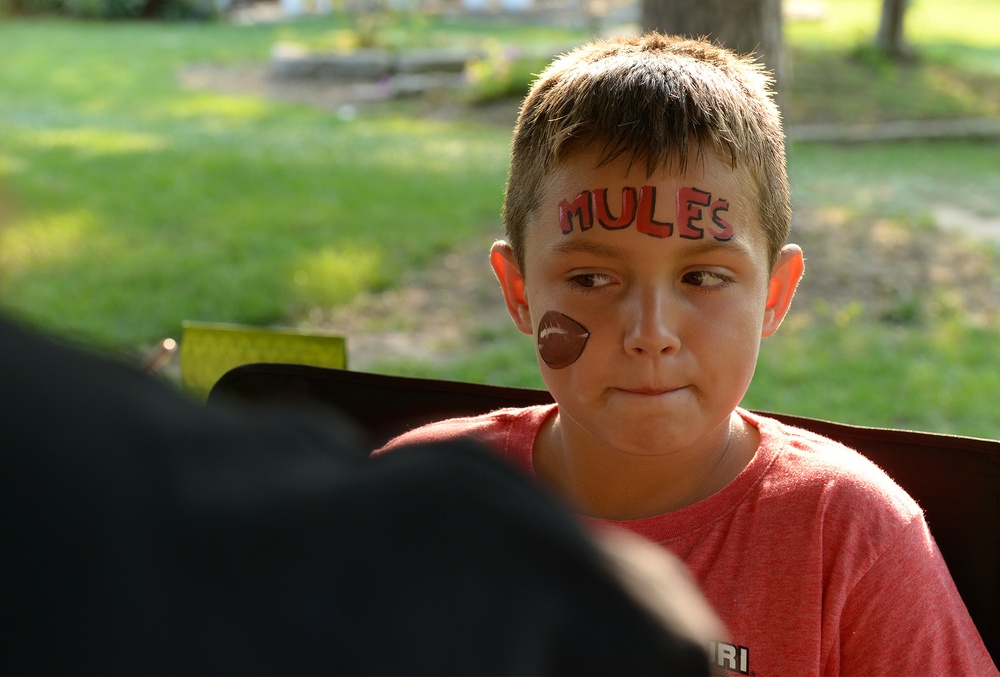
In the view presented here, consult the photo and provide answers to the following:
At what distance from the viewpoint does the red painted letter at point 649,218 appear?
1.78 meters

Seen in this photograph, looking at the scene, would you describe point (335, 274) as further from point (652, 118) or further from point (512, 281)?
point (652, 118)

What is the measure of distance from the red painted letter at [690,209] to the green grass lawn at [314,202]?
987mm

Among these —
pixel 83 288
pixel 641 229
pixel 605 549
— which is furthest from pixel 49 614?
pixel 83 288

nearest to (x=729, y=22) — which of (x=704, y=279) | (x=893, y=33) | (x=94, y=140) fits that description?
(x=704, y=279)

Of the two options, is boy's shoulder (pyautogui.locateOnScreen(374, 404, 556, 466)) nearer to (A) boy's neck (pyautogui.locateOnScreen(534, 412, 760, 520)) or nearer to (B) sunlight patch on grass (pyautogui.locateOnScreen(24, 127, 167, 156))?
(A) boy's neck (pyautogui.locateOnScreen(534, 412, 760, 520))

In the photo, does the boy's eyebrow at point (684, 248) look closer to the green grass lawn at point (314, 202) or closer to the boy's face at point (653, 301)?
the boy's face at point (653, 301)

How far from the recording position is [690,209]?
5.89ft

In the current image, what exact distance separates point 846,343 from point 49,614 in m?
4.91

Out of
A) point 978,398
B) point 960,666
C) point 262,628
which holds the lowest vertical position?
point 978,398

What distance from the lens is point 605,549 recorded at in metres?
0.59

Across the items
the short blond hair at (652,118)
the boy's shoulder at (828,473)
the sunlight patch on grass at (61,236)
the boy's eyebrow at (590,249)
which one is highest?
the short blond hair at (652,118)

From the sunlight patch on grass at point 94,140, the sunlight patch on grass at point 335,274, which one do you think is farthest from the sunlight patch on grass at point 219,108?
the sunlight patch on grass at point 335,274

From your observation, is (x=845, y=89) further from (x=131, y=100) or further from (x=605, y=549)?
(x=605, y=549)

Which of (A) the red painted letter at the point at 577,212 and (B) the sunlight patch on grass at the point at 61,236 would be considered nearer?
(A) the red painted letter at the point at 577,212
